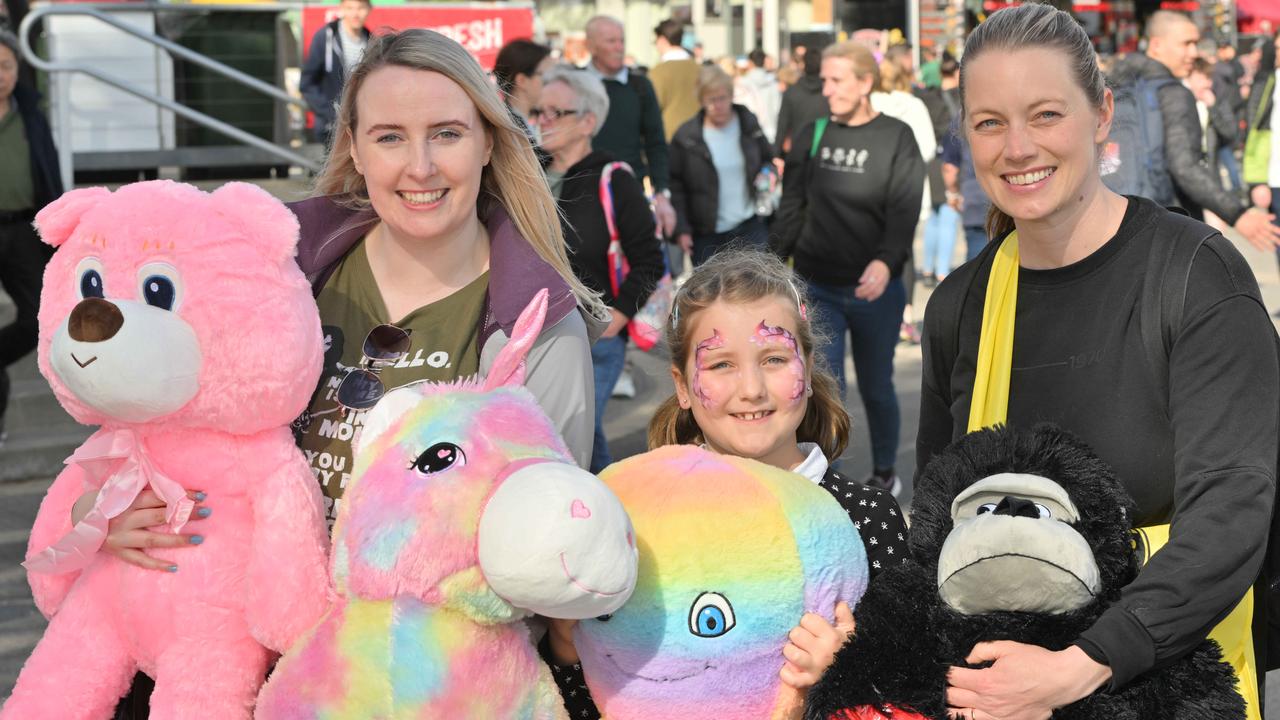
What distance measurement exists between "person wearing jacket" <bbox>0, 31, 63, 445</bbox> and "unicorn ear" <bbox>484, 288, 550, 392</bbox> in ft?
16.1

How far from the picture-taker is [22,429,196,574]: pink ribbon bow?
2.47m

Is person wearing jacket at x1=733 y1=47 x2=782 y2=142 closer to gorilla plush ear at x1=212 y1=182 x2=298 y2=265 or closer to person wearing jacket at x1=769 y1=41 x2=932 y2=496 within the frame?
person wearing jacket at x1=769 y1=41 x2=932 y2=496

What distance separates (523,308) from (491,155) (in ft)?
1.33

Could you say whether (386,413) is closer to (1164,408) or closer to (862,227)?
(1164,408)

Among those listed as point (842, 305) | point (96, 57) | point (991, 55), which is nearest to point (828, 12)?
point (96, 57)

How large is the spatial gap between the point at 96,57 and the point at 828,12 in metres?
20.1

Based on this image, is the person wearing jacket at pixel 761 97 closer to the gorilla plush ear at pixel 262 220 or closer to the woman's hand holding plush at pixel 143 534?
the gorilla plush ear at pixel 262 220

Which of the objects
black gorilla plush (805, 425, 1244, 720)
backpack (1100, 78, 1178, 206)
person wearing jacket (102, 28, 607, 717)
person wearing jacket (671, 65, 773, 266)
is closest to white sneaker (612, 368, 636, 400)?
person wearing jacket (671, 65, 773, 266)

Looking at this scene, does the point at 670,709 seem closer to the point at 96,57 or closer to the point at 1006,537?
the point at 1006,537

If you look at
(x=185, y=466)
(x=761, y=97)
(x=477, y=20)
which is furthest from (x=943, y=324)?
(x=761, y=97)

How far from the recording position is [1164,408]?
7.36 feet

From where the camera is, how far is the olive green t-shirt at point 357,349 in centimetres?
259

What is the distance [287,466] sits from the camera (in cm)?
250

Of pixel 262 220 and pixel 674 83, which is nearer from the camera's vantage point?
pixel 262 220
